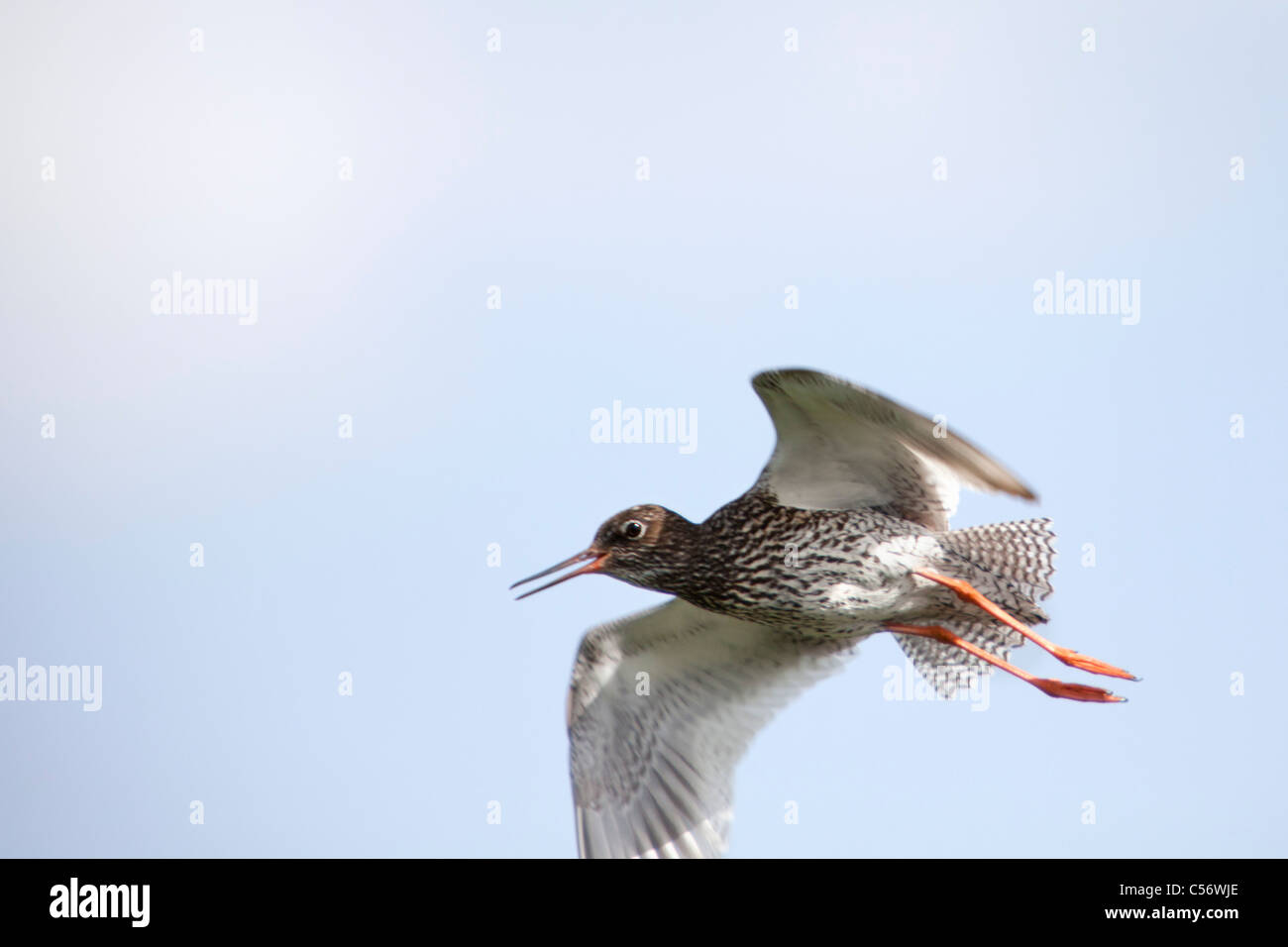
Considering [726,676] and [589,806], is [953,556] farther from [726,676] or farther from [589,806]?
[589,806]

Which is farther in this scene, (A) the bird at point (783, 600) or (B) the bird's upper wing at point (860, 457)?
(A) the bird at point (783, 600)

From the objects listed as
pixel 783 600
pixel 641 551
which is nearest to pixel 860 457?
pixel 783 600

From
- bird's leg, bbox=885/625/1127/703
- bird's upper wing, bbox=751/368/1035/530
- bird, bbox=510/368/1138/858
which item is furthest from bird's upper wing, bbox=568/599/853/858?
bird's upper wing, bbox=751/368/1035/530

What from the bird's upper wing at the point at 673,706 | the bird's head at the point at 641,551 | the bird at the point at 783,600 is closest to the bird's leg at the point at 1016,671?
the bird at the point at 783,600

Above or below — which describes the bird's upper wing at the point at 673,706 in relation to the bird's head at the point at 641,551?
below

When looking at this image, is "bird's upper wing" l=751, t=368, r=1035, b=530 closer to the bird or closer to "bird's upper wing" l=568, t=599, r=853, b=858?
the bird

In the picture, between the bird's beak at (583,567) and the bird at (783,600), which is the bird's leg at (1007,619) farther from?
the bird's beak at (583,567)

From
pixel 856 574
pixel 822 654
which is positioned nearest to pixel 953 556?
pixel 856 574
